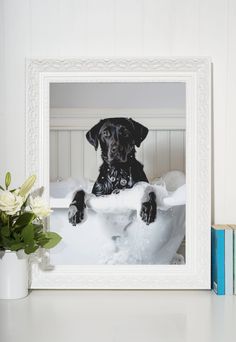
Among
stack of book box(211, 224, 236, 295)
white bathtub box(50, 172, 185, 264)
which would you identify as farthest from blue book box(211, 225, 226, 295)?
white bathtub box(50, 172, 185, 264)

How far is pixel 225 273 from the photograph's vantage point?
4.78 ft

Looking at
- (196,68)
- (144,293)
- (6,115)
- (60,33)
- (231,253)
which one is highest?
(60,33)

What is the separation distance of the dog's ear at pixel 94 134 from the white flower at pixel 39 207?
0.86ft

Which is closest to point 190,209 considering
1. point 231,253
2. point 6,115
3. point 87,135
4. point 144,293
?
point 231,253

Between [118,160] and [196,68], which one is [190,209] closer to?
[118,160]

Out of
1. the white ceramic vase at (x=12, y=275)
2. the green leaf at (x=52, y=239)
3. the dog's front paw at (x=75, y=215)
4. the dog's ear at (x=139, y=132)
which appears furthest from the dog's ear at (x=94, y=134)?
A: the white ceramic vase at (x=12, y=275)

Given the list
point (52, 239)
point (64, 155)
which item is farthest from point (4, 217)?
point (64, 155)

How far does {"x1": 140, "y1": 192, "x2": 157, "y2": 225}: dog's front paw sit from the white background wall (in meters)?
0.22

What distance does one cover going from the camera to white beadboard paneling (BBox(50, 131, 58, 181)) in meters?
1.55

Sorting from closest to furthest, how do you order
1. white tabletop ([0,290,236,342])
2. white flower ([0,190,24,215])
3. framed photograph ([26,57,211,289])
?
1. white tabletop ([0,290,236,342])
2. white flower ([0,190,24,215])
3. framed photograph ([26,57,211,289])

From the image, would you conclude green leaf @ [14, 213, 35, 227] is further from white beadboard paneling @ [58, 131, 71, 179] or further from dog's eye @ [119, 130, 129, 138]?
dog's eye @ [119, 130, 129, 138]

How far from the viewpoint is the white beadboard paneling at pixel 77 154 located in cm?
154

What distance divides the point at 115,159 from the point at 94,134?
0.36ft

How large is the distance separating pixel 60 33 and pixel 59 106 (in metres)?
0.26
